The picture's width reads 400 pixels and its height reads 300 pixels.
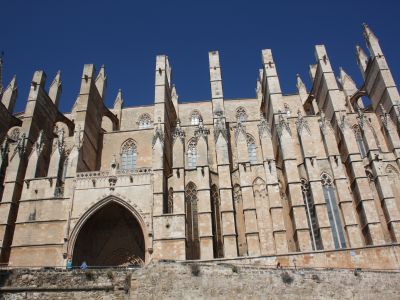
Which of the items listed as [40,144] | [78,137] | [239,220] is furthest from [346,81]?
[40,144]

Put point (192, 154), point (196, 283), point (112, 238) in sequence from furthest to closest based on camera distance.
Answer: point (192, 154) → point (112, 238) → point (196, 283)

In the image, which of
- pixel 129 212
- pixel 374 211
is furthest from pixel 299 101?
pixel 129 212

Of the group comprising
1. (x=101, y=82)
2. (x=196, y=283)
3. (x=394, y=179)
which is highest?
(x=101, y=82)

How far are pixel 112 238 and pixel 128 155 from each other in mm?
5781

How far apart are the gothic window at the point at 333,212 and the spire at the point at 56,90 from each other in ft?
54.7

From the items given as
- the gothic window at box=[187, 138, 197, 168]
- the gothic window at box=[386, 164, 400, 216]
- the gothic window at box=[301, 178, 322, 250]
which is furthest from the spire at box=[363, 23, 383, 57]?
the gothic window at box=[187, 138, 197, 168]

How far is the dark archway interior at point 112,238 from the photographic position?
18594 millimetres

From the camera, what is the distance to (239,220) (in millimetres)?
19156

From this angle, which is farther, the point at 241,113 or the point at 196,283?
the point at 241,113

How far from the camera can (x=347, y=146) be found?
66.6 ft

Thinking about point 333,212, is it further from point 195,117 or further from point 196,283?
point 195,117

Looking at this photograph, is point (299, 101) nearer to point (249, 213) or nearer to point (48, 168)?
point (249, 213)

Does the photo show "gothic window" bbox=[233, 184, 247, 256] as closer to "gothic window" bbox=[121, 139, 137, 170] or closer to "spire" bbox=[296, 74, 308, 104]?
"gothic window" bbox=[121, 139, 137, 170]

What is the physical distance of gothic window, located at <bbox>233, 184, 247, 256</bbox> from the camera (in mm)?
18527
